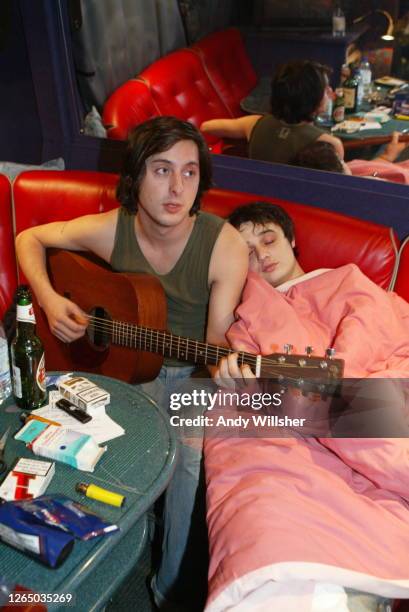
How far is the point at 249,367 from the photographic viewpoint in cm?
153

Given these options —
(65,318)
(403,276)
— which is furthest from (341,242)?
(65,318)

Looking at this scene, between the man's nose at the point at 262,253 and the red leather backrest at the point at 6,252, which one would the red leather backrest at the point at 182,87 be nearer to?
the red leather backrest at the point at 6,252

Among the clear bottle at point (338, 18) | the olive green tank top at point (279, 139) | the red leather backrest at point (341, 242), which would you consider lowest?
the red leather backrest at point (341, 242)

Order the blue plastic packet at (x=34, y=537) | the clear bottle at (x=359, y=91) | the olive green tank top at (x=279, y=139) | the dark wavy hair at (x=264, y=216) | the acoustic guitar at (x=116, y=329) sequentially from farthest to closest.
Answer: the clear bottle at (x=359, y=91) → the olive green tank top at (x=279, y=139) → the dark wavy hair at (x=264, y=216) → the acoustic guitar at (x=116, y=329) → the blue plastic packet at (x=34, y=537)

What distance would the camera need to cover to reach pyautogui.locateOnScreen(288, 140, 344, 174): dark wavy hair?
7.30 feet

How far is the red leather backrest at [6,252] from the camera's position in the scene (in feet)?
7.07

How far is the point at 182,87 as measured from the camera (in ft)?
8.89

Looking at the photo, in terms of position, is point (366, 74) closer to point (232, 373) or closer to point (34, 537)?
point (232, 373)

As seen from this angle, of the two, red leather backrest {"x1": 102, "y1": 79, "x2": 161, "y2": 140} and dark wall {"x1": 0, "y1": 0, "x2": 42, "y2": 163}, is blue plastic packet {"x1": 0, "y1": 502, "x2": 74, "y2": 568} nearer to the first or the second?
red leather backrest {"x1": 102, "y1": 79, "x2": 161, "y2": 140}

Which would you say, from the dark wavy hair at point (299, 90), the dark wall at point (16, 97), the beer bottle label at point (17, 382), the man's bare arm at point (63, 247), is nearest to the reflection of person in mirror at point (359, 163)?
the dark wavy hair at point (299, 90)

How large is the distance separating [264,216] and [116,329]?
530 mm

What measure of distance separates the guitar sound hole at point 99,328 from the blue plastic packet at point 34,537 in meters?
0.75

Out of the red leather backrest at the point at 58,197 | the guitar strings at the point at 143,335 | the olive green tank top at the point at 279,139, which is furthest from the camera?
the olive green tank top at the point at 279,139

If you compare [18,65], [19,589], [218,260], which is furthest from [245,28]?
[19,589]
